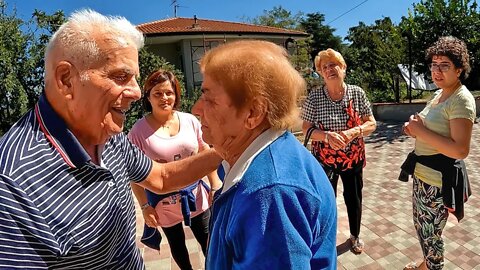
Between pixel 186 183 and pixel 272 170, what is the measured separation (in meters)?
1.09

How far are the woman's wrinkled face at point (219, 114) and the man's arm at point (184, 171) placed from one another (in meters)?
0.71

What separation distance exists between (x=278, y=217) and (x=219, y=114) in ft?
1.38

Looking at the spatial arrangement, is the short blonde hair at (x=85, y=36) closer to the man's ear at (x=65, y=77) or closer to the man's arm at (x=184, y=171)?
the man's ear at (x=65, y=77)

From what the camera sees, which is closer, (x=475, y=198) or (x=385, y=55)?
(x=475, y=198)

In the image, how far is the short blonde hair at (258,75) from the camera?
1042 millimetres

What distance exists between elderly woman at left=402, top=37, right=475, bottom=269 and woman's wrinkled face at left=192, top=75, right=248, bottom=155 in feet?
5.46

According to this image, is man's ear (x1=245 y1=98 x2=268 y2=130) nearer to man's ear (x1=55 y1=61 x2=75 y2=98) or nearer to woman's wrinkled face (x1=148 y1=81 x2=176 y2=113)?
man's ear (x1=55 y1=61 x2=75 y2=98)

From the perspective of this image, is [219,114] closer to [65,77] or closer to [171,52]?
[65,77]

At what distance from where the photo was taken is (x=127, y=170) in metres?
1.67

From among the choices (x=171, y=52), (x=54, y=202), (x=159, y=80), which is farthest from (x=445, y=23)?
(x=171, y=52)

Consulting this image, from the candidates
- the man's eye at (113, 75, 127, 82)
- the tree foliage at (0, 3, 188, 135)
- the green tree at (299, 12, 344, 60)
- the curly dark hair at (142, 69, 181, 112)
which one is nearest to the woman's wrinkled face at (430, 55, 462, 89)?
the curly dark hair at (142, 69, 181, 112)

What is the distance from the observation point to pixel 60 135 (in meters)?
1.21

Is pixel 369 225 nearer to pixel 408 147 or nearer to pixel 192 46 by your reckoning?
pixel 408 147

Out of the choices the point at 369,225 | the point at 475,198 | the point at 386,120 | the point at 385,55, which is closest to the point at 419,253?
the point at 369,225
